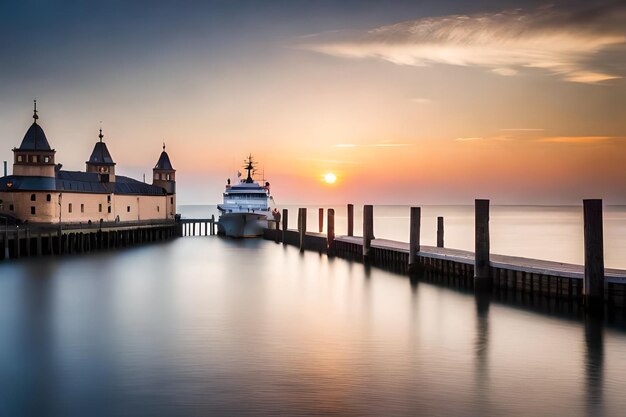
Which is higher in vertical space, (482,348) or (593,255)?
(593,255)

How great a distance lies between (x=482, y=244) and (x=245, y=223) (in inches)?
1845

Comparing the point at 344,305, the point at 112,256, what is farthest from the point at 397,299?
the point at 112,256

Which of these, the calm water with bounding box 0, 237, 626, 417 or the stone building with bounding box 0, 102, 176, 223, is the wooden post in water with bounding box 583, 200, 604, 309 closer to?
the calm water with bounding box 0, 237, 626, 417

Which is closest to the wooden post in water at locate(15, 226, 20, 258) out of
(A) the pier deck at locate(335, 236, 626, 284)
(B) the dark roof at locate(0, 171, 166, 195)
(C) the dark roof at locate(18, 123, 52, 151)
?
(B) the dark roof at locate(0, 171, 166, 195)

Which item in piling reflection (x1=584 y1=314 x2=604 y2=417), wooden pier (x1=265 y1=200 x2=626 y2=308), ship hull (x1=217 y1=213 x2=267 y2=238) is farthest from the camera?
ship hull (x1=217 y1=213 x2=267 y2=238)

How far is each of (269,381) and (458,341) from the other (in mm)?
7261

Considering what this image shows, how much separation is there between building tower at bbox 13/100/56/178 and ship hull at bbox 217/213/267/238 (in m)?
20.9

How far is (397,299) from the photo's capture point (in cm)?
2706

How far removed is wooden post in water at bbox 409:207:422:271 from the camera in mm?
29359

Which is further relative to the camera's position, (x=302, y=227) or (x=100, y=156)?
(x=100, y=156)

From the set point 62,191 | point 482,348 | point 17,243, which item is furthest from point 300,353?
point 62,191

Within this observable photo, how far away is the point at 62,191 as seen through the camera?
5422 centimetres

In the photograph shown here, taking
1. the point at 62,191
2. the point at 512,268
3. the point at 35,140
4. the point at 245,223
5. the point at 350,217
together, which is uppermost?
the point at 35,140

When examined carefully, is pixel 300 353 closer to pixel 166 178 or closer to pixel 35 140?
pixel 35 140
